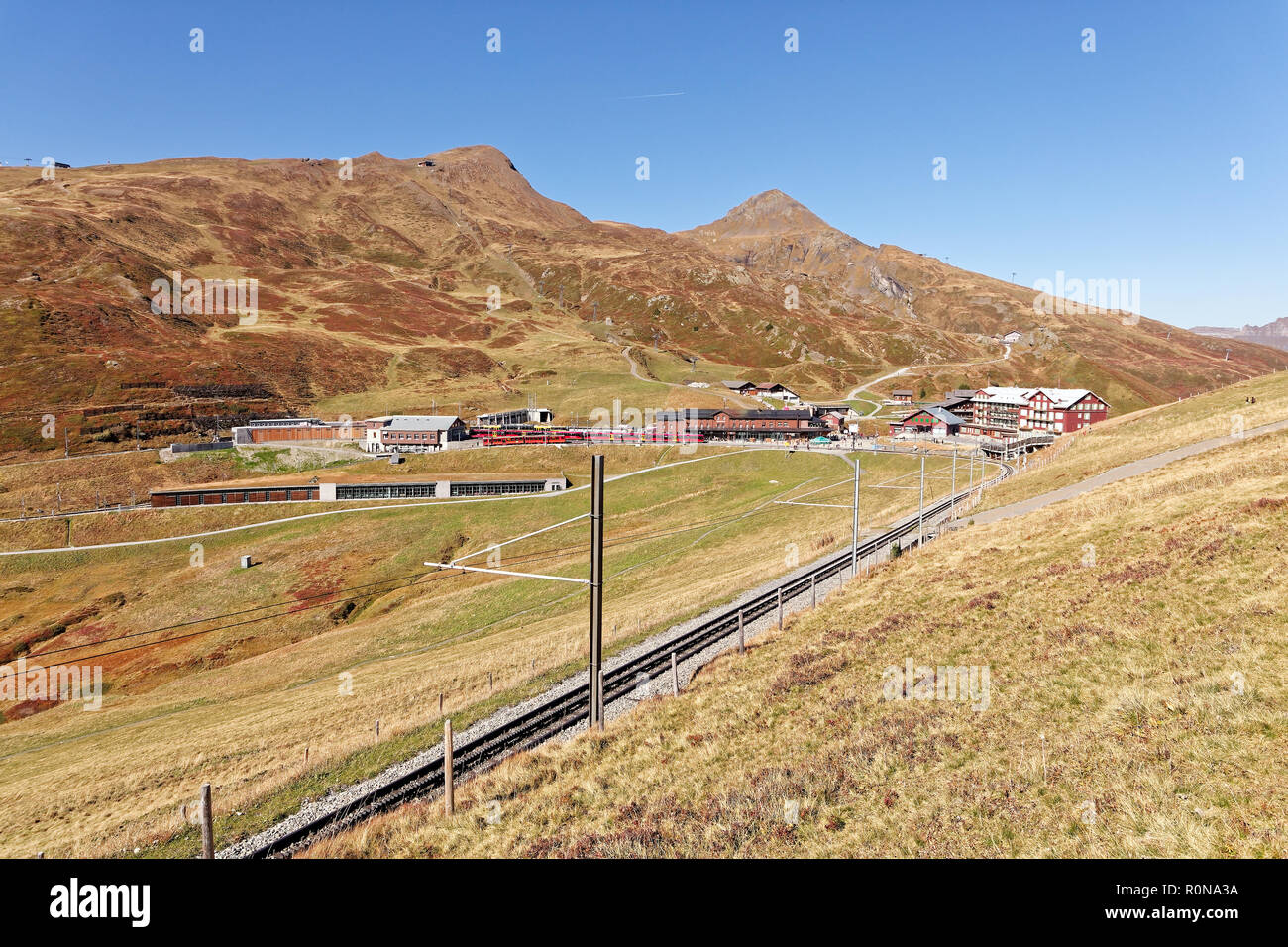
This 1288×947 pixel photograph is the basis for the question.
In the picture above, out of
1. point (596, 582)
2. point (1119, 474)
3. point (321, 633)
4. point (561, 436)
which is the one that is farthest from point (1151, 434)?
point (321, 633)

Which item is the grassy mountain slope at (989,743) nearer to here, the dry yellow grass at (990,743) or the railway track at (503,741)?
the dry yellow grass at (990,743)

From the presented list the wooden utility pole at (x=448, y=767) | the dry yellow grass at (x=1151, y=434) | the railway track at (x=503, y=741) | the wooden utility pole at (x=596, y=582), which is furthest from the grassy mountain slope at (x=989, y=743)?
the dry yellow grass at (x=1151, y=434)

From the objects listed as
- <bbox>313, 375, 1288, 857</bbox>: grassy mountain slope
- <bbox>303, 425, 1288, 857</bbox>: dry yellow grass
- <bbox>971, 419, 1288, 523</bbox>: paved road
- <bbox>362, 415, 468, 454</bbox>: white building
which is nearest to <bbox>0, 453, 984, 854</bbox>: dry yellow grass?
<bbox>303, 425, 1288, 857</bbox>: dry yellow grass

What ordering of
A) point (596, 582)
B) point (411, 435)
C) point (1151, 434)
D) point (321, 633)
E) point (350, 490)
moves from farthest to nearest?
point (411, 435), point (350, 490), point (1151, 434), point (321, 633), point (596, 582)

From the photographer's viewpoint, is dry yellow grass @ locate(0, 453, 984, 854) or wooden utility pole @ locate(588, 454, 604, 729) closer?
wooden utility pole @ locate(588, 454, 604, 729)

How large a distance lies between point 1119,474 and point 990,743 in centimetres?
4647

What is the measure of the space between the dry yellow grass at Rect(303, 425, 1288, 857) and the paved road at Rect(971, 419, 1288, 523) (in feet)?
68.7

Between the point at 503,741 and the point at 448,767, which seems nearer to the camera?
the point at 448,767

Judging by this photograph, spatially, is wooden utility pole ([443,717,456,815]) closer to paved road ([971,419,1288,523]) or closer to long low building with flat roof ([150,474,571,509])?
paved road ([971,419,1288,523])

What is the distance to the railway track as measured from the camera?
1451 centimetres

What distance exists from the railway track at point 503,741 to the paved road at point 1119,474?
24.6 metres

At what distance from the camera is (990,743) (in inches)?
494

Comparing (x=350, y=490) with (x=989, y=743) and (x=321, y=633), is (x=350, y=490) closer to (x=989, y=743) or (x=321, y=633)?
(x=321, y=633)
